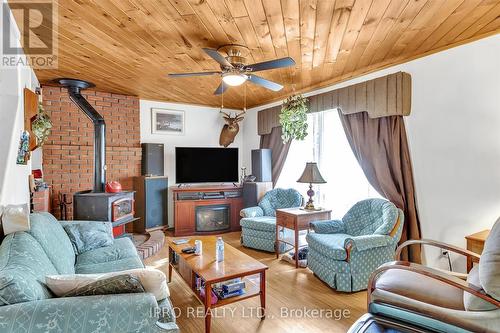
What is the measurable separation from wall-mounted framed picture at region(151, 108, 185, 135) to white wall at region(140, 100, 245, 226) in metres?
0.06

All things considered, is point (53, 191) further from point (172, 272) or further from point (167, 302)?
point (167, 302)

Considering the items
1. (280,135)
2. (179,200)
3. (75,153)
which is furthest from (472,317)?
(75,153)

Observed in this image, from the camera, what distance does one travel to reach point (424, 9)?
6.64 ft

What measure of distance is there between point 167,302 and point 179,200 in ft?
10.8

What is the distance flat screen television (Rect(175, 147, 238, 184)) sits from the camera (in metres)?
4.97

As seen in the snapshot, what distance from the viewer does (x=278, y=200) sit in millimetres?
4547

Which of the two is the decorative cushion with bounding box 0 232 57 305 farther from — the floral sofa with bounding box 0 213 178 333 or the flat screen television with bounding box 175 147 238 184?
the flat screen television with bounding box 175 147 238 184

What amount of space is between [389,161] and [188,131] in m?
3.62

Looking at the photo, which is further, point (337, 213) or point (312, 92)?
point (312, 92)

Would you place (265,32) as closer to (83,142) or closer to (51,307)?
(51,307)

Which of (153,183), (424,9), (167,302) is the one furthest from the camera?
(153,183)

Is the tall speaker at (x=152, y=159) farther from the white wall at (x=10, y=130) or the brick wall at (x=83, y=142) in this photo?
the white wall at (x=10, y=130)

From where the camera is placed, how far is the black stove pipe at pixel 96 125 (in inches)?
151

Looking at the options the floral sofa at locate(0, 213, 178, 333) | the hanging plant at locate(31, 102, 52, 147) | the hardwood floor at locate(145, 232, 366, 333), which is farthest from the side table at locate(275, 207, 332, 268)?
the hanging plant at locate(31, 102, 52, 147)
